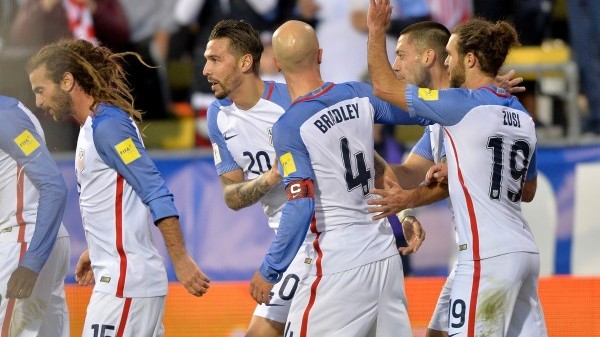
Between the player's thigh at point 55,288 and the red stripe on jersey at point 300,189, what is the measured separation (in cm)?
184

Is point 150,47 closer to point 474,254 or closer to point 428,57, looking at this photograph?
point 428,57

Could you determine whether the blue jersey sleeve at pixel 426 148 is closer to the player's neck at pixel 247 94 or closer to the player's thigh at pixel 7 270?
the player's neck at pixel 247 94

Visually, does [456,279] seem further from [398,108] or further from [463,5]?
[463,5]

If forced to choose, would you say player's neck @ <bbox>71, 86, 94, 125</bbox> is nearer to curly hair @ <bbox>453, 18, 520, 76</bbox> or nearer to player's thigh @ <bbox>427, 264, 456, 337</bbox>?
Answer: curly hair @ <bbox>453, 18, 520, 76</bbox>

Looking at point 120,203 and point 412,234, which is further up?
point 120,203

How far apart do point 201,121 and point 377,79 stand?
6.15 meters

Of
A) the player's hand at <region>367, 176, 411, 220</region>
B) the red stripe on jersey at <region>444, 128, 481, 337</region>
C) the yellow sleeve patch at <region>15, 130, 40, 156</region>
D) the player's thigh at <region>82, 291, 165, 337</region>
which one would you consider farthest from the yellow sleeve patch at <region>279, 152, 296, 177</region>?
the yellow sleeve patch at <region>15, 130, 40, 156</region>

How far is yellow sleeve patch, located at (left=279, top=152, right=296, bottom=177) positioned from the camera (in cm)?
623

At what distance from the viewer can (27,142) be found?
710 cm

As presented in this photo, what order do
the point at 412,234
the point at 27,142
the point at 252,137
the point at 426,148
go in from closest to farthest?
the point at 27,142, the point at 412,234, the point at 426,148, the point at 252,137

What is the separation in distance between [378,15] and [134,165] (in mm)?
1434

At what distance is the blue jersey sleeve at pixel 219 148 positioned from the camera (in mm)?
7738

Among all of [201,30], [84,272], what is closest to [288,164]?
[84,272]

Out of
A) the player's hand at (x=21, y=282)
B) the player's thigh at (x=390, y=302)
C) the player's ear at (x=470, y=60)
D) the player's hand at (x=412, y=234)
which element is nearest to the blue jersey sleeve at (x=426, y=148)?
the player's hand at (x=412, y=234)
